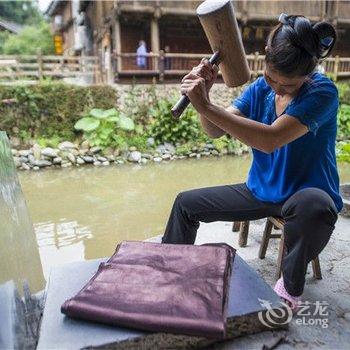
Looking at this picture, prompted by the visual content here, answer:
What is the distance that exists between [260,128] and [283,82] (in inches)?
10.4

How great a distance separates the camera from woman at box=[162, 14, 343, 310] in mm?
1632

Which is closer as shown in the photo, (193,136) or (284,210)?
(284,210)

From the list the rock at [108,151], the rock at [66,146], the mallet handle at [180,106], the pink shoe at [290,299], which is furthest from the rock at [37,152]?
the pink shoe at [290,299]

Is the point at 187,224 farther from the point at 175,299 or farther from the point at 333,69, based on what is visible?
the point at 333,69

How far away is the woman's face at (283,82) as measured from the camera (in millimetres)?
1711

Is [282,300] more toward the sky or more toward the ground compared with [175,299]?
more toward the ground

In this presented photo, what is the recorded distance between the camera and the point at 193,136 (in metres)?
10.6

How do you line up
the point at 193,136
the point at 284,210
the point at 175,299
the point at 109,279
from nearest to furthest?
the point at 175,299 < the point at 109,279 < the point at 284,210 < the point at 193,136

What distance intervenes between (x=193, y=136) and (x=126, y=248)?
8917 millimetres

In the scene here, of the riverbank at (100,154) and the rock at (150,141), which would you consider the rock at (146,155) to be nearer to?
the riverbank at (100,154)

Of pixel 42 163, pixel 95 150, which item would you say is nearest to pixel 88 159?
pixel 95 150

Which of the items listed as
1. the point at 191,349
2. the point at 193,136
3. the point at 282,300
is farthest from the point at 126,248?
the point at 193,136

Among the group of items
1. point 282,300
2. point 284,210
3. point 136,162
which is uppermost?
point 284,210

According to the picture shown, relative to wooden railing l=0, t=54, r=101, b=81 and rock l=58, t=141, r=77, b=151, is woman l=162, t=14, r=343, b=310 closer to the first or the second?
rock l=58, t=141, r=77, b=151
